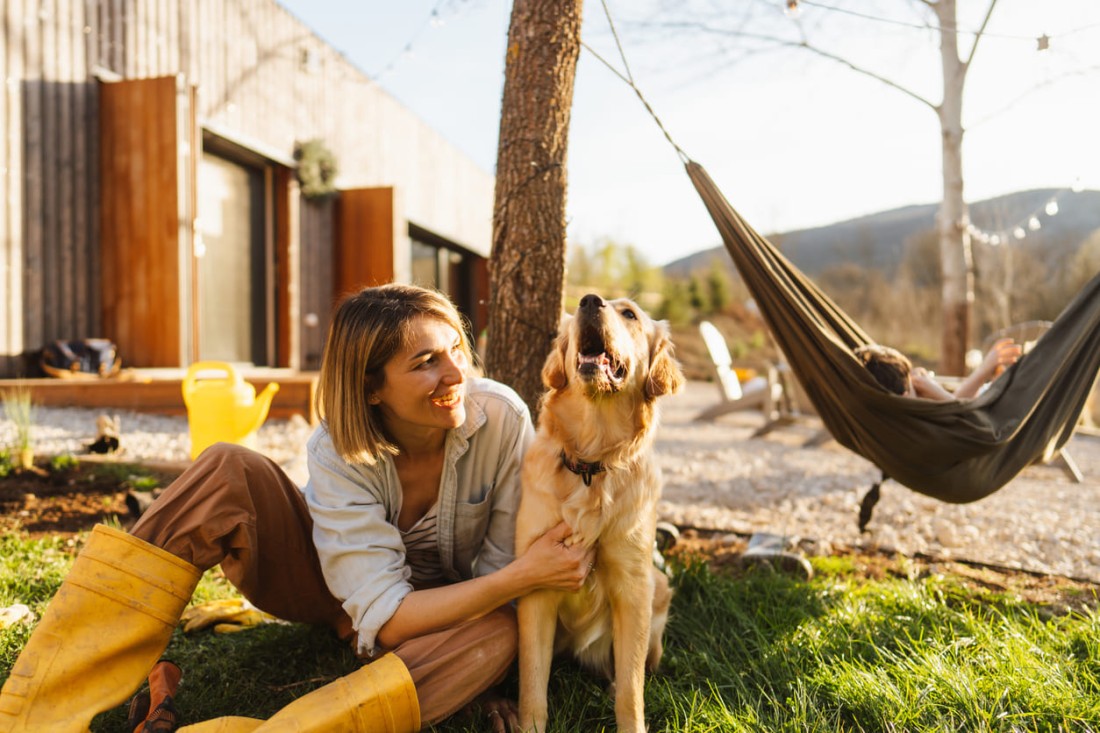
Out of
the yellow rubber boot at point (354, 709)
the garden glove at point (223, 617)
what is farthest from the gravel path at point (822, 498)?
the yellow rubber boot at point (354, 709)

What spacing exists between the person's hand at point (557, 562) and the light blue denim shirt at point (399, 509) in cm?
27

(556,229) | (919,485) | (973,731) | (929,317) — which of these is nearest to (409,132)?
(556,229)

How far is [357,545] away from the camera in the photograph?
1768 mm

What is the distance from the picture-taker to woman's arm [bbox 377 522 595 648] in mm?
1717

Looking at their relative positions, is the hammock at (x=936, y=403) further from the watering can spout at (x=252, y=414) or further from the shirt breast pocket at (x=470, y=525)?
the watering can spout at (x=252, y=414)

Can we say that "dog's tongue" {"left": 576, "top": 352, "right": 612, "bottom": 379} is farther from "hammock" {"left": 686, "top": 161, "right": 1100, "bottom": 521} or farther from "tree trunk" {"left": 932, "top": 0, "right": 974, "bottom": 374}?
"tree trunk" {"left": 932, "top": 0, "right": 974, "bottom": 374}

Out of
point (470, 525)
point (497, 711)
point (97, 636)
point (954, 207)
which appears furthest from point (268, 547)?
point (954, 207)

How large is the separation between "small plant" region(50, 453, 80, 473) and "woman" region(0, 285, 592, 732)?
8.46 ft

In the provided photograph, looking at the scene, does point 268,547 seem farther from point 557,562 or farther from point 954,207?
point 954,207

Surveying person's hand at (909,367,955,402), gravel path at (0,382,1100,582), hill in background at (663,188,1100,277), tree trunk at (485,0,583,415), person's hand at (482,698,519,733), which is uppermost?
hill in background at (663,188,1100,277)

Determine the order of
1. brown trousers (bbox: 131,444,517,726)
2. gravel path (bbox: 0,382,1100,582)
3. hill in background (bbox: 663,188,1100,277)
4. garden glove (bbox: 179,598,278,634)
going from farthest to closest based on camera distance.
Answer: hill in background (bbox: 663,188,1100,277), gravel path (bbox: 0,382,1100,582), garden glove (bbox: 179,598,278,634), brown trousers (bbox: 131,444,517,726)

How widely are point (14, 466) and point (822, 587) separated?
4123 mm

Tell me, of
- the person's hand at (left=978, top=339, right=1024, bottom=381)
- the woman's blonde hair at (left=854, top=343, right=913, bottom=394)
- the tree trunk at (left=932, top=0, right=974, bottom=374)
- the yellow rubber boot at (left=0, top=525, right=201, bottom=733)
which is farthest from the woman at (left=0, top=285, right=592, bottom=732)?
the tree trunk at (left=932, top=0, right=974, bottom=374)

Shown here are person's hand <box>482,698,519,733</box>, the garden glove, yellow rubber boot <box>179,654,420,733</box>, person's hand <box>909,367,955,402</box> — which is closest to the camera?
yellow rubber boot <box>179,654,420,733</box>
